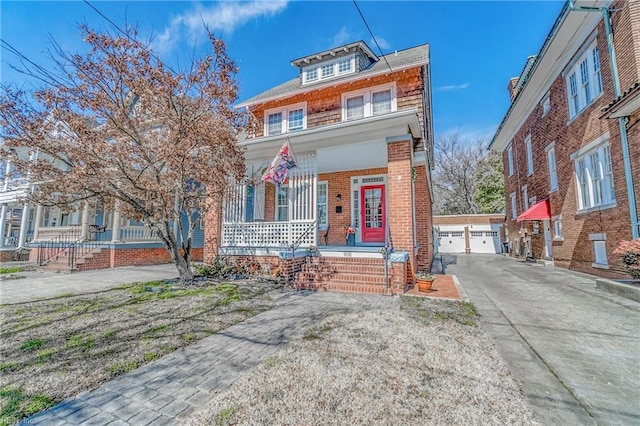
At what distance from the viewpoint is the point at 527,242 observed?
Answer: 15539mm

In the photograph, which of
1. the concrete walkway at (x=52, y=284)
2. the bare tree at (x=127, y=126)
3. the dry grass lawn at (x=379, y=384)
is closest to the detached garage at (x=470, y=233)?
the bare tree at (x=127, y=126)

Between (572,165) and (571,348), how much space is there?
978cm

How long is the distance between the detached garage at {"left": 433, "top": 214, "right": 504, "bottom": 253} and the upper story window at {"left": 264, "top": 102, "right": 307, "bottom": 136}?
15.6 metres

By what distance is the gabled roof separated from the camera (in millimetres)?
11164

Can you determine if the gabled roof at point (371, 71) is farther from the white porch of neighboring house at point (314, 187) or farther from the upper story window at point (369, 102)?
the white porch of neighboring house at point (314, 187)

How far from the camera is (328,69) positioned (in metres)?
13.4

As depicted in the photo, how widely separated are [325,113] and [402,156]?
6.03 metres

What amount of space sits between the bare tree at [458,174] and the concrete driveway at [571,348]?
996 inches

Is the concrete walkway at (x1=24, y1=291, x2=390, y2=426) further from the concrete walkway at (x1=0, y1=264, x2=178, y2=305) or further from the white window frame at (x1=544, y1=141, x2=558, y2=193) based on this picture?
the white window frame at (x1=544, y1=141, x2=558, y2=193)

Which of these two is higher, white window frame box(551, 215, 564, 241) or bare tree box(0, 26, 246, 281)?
Result: bare tree box(0, 26, 246, 281)

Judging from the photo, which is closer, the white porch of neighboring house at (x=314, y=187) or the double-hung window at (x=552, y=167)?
the white porch of neighboring house at (x=314, y=187)

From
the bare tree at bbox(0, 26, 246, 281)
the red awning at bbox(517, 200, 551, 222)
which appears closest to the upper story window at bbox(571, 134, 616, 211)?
the red awning at bbox(517, 200, 551, 222)

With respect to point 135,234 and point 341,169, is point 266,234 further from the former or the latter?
point 135,234

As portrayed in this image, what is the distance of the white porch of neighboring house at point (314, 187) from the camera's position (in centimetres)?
785
